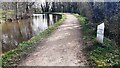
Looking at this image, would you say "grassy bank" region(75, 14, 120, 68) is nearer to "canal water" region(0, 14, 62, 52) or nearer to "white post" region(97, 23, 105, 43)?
"white post" region(97, 23, 105, 43)

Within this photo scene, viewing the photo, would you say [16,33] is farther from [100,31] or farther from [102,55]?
[102,55]

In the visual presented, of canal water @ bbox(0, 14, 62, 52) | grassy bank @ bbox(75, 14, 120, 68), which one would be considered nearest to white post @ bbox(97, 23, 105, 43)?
grassy bank @ bbox(75, 14, 120, 68)

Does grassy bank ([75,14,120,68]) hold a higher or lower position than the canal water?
higher

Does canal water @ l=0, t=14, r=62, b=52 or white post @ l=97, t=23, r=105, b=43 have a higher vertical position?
white post @ l=97, t=23, r=105, b=43

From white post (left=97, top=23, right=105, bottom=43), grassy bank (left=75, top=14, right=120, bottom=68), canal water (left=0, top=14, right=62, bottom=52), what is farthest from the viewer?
canal water (left=0, top=14, right=62, bottom=52)

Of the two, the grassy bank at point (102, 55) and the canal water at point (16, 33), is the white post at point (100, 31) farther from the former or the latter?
the canal water at point (16, 33)

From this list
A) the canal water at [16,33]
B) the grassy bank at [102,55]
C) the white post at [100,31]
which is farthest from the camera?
the canal water at [16,33]

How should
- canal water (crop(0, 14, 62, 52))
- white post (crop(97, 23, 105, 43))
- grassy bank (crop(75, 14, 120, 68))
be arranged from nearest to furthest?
grassy bank (crop(75, 14, 120, 68)) < white post (crop(97, 23, 105, 43)) < canal water (crop(0, 14, 62, 52))

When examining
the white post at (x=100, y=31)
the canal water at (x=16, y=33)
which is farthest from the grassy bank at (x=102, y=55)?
the canal water at (x=16, y=33)

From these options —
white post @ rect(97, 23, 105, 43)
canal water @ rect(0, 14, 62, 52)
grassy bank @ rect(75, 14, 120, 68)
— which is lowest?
canal water @ rect(0, 14, 62, 52)

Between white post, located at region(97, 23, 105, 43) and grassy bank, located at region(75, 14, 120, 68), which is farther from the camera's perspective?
white post, located at region(97, 23, 105, 43)

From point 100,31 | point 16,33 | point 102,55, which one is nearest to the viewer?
point 102,55

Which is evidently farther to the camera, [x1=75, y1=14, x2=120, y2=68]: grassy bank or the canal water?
the canal water

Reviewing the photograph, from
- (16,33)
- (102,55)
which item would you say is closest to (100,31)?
(102,55)
